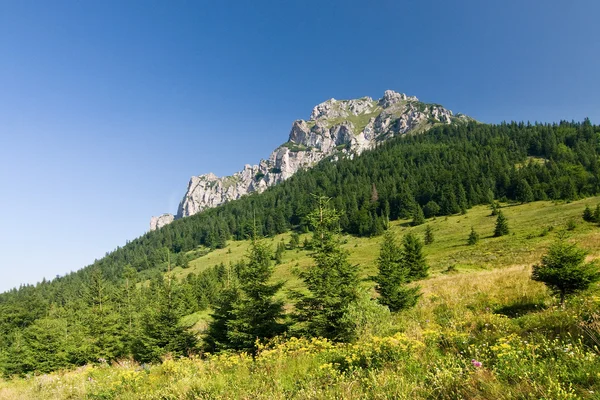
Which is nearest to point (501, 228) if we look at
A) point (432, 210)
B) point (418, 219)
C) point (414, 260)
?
point (414, 260)

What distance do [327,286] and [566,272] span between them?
342 inches

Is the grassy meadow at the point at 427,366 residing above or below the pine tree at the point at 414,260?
above

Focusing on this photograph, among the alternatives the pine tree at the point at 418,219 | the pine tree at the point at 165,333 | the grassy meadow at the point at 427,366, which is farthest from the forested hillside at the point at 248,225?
the grassy meadow at the point at 427,366

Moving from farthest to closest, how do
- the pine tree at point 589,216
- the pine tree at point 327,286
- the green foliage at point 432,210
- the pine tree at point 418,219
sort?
1. the green foliage at point 432,210
2. the pine tree at point 418,219
3. the pine tree at point 589,216
4. the pine tree at point 327,286

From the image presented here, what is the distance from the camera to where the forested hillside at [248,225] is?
30969mm

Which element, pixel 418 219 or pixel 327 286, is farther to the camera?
pixel 418 219

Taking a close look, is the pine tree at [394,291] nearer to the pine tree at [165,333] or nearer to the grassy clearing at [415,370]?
the grassy clearing at [415,370]

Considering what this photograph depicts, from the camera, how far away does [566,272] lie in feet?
32.7

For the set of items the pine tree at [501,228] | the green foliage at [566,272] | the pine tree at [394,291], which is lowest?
the pine tree at [501,228]

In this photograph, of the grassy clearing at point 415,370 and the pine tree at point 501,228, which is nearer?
the grassy clearing at point 415,370

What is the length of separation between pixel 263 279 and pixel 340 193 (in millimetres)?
138021

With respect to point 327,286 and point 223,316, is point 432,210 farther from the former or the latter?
point 327,286

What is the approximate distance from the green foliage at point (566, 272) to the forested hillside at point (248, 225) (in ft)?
31.0

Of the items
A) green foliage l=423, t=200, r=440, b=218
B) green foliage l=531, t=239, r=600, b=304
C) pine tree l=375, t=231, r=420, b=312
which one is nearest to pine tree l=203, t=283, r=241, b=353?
pine tree l=375, t=231, r=420, b=312
